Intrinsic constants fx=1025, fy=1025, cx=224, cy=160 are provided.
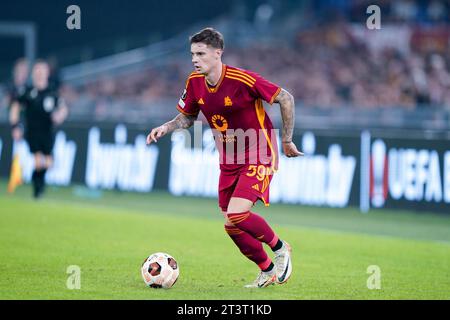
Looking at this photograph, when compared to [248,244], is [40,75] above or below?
above

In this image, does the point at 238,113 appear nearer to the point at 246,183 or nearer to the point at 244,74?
the point at 244,74

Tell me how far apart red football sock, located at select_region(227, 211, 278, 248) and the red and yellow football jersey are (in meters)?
0.52

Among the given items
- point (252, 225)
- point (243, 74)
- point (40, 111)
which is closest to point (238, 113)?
point (243, 74)

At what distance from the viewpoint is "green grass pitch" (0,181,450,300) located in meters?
9.36

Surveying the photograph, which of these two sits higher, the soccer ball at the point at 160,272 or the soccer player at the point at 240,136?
the soccer player at the point at 240,136

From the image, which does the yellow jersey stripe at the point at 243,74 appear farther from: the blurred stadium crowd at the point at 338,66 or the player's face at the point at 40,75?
the blurred stadium crowd at the point at 338,66

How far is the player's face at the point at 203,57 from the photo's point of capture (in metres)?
9.17

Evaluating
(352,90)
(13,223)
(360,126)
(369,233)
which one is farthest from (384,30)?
(13,223)

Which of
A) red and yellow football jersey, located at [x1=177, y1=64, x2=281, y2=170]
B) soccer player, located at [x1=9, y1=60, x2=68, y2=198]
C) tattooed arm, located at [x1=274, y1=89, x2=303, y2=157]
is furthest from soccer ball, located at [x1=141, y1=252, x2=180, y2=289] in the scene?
soccer player, located at [x1=9, y1=60, x2=68, y2=198]

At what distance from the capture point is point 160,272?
930 centimetres

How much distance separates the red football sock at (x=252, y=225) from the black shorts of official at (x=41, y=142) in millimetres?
10181

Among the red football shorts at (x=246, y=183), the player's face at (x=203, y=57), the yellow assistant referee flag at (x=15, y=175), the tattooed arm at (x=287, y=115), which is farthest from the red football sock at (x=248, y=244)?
the yellow assistant referee flag at (x=15, y=175)

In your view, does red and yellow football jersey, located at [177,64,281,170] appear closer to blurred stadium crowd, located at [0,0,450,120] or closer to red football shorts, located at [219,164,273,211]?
red football shorts, located at [219,164,273,211]

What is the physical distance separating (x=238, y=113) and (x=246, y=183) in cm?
65
